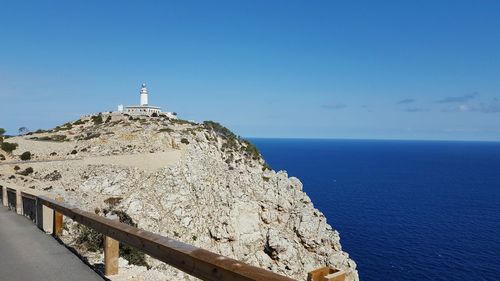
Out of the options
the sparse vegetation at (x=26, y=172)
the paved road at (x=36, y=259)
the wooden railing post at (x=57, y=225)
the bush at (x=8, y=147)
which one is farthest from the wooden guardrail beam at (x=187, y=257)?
the bush at (x=8, y=147)

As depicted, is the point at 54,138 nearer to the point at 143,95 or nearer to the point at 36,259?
the point at 143,95

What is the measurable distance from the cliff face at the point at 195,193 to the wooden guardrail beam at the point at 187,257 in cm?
2588

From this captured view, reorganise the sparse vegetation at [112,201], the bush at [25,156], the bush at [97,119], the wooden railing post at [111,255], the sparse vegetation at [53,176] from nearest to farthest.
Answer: the wooden railing post at [111,255] → the sparse vegetation at [112,201] → the sparse vegetation at [53,176] → the bush at [25,156] → the bush at [97,119]

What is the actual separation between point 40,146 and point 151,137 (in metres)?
13.8

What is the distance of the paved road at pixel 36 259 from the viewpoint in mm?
7020

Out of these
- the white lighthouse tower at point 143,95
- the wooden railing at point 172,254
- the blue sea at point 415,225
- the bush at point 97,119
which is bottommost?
the blue sea at point 415,225

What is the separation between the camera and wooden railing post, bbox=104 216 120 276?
6.71 m

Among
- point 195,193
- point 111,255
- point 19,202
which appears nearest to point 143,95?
point 195,193

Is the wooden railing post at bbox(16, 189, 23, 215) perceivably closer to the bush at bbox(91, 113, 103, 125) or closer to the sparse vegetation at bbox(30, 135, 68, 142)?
the sparse vegetation at bbox(30, 135, 68, 142)

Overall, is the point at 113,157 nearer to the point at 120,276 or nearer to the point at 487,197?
the point at 120,276

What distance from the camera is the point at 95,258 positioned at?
8.98 meters

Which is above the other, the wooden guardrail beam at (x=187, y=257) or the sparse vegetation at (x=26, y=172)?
the wooden guardrail beam at (x=187, y=257)

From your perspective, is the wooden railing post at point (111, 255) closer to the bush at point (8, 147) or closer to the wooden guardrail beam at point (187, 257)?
the wooden guardrail beam at point (187, 257)

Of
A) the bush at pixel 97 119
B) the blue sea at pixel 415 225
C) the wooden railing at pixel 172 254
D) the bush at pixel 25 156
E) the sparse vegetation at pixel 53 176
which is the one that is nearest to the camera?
the wooden railing at pixel 172 254
